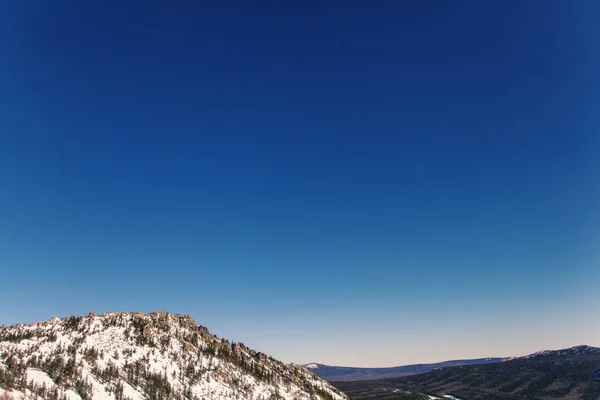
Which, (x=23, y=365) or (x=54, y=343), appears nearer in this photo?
(x=23, y=365)

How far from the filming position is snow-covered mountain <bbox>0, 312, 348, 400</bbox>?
12019 cm

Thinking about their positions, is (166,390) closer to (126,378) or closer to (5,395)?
(126,378)

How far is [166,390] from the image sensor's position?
14688cm

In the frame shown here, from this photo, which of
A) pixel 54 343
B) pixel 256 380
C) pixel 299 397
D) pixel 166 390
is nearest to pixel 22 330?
pixel 54 343

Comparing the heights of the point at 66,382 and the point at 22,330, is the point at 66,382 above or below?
below

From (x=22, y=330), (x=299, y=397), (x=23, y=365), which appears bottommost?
(x=299, y=397)

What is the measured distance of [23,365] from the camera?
121875 mm

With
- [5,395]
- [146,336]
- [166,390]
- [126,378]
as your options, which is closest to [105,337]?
[146,336]

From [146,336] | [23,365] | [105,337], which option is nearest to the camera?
[23,365]

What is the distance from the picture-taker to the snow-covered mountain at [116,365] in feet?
394

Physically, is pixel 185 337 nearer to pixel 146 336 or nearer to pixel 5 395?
pixel 146 336

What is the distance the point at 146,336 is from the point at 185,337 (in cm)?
2570

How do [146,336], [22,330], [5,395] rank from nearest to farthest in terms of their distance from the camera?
[5,395] < [22,330] < [146,336]

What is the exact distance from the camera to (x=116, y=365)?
147750 millimetres
